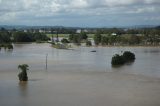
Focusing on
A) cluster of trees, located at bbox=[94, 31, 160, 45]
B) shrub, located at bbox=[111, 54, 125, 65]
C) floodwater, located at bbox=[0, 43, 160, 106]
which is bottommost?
floodwater, located at bbox=[0, 43, 160, 106]

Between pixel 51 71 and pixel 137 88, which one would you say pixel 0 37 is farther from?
pixel 137 88

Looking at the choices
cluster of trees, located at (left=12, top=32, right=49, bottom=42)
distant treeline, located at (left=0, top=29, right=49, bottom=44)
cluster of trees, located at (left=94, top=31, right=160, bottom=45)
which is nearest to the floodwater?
cluster of trees, located at (left=94, top=31, right=160, bottom=45)

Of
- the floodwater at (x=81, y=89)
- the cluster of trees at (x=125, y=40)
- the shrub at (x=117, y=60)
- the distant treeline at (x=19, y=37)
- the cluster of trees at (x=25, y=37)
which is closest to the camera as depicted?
the floodwater at (x=81, y=89)

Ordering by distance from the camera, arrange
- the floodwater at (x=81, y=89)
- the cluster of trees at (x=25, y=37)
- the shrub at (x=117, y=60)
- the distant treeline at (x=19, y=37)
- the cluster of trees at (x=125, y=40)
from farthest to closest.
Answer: the cluster of trees at (x=25, y=37) < the distant treeline at (x=19, y=37) < the cluster of trees at (x=125, y=40) < the shrub at (x=117, y=60) < the floodwater at (x=81, y=89)

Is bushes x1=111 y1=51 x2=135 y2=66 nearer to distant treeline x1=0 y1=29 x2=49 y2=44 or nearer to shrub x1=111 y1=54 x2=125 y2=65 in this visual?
shrub x1=111 y1=54 x2=125 y2=65

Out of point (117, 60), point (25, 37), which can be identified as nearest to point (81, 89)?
point (117, 60)

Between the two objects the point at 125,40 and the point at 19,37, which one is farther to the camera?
the point at 19,37

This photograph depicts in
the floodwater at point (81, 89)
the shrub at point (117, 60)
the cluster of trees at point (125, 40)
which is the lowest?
the floodwater at point (81, 89)

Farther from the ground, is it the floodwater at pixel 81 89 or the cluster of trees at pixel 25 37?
the cluster of trees at pixel 25 37

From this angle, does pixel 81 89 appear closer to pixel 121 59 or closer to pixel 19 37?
pixel 121 59

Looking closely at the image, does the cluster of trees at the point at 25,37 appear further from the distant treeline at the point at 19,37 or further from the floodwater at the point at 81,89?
the floodwater at the point at 81,89

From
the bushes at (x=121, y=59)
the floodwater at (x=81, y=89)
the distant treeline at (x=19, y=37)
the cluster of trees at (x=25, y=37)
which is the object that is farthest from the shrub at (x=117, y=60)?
the cluster of trees at (x=25, y=37)

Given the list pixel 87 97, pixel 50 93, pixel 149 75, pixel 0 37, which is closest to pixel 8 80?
pixel 50 93
